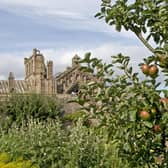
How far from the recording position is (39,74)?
132 ft

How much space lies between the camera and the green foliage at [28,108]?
2864 centimetres

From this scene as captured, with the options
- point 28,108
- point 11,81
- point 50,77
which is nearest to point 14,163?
point 28,108

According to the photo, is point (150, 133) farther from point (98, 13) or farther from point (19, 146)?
point (19, 146)

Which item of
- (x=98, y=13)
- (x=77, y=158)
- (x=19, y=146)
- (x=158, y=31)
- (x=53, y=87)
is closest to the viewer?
(x=158, y=31)

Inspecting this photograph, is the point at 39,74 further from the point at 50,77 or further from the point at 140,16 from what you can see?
the point at 140,16

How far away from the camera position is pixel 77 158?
29.2 ft

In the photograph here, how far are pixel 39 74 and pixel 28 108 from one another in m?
11.3

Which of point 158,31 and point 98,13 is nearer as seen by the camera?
point 158,31

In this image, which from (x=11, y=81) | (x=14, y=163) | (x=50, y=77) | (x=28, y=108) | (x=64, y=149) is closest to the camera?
(x=14, y=163)

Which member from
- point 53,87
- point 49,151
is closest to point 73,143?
point 49,151

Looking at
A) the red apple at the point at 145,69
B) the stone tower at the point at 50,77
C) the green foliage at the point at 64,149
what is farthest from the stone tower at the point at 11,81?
the red apple at the point at 145,69

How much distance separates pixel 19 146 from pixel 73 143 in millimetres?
1625

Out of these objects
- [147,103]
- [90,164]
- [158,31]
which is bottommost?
[90,164]

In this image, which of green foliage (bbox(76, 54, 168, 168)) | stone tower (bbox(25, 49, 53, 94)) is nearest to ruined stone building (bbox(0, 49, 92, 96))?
stone tower (bbox(25, 49, 53, 94))
